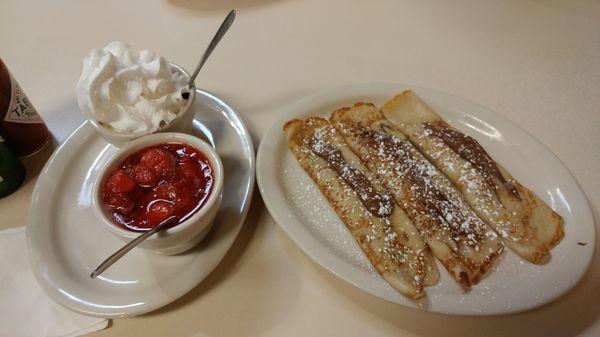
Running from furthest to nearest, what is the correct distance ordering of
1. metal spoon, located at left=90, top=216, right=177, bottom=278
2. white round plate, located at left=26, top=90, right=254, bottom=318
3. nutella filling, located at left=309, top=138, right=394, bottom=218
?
nutella filling, located at left=309, top=138, right=394, bottom=218, white round plate, located at left=26, top=90, right=254, bottom=318, metal spoon, located at left=90, top=216, right=177, bottom=278

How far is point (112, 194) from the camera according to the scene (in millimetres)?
1097

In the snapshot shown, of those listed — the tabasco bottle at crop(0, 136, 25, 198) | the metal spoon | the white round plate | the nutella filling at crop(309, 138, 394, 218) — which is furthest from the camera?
the tabasco bottle at crop(0, 136, 25, 198)

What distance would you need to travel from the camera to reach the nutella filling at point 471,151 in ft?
4.22

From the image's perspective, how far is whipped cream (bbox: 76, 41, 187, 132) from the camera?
127cm

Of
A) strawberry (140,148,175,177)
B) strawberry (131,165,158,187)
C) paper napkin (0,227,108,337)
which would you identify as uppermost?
strawberry (140,148,175,177)

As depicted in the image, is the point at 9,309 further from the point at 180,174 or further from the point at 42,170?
the point at 180,174

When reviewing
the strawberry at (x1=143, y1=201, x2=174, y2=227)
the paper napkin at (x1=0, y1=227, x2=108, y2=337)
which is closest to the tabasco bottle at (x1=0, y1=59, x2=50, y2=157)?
the paper napkin at (x1=0, y1=227, x2=108, y2=337)

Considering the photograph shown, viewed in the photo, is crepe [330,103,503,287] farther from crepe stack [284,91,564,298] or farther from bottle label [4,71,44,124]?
bottle label [4,71,44,124]

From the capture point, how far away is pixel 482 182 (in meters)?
1.27

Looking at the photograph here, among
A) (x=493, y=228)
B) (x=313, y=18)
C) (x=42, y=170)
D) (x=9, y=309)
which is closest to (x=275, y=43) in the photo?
(x=313, y=18)

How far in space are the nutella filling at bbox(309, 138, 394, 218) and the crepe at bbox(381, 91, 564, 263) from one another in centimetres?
26

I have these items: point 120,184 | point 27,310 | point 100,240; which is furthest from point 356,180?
point 27,310

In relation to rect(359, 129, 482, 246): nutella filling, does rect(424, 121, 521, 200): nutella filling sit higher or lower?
higher

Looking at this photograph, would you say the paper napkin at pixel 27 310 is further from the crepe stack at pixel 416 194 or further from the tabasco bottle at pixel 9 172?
the crepe stack at pixel 416 194
